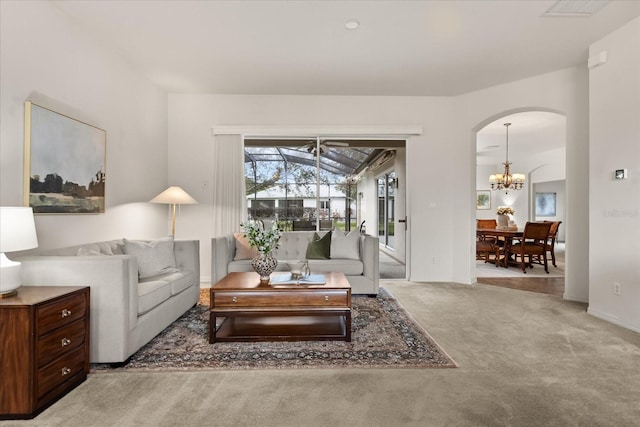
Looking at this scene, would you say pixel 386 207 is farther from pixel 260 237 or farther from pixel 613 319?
pixel 260 237

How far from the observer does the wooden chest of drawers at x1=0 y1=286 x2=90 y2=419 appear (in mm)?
1826

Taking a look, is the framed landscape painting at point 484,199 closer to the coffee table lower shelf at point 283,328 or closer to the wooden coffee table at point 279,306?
the coffee table lower shelf at point 283,328

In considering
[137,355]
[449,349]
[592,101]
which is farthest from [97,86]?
→ [592,101]

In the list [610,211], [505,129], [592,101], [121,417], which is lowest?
[121,417]

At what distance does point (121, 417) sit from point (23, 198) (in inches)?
76.1

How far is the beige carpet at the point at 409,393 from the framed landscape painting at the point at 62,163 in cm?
160

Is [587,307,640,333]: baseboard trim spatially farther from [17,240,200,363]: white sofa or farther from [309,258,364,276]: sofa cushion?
[17,240,200,363]: white sofa

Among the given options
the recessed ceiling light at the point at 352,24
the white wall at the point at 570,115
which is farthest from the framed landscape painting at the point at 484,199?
the recessed ceiling light at the point at 352,24

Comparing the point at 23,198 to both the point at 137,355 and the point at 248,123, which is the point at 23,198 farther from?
the point at 248,123

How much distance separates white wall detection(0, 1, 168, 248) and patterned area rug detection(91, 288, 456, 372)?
1.35m

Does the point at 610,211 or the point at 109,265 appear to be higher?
the point at 610,211

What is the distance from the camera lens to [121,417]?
1.85 meters

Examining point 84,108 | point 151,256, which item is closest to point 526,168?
point 151,256

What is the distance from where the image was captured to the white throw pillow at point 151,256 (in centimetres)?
330
